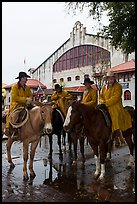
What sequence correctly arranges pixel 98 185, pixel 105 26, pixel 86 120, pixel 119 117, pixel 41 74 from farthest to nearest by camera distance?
pixel 41 74 → pixel 105 26 → pixel 119 117 → pixel 86 120 → pixel 98 185

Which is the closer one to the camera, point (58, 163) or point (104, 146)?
point (104, 146)

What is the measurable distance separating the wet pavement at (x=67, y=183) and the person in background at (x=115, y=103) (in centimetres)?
115

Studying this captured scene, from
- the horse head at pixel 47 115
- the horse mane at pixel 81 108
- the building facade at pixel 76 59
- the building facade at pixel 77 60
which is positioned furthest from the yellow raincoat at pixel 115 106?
the building facade at pixel 76 59

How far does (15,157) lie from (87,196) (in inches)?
163

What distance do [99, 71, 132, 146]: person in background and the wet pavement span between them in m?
1.15

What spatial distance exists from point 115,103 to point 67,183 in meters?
2.24

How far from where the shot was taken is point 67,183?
578 cm

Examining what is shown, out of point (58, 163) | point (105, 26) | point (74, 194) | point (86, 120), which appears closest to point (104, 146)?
point (86, 120)

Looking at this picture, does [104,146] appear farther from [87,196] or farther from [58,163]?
[58,163]

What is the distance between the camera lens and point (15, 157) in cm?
849

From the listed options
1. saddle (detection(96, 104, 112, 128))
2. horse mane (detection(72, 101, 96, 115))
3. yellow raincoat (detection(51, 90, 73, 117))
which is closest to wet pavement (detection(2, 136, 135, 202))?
saddle (detection(96, 104, 112, 128))

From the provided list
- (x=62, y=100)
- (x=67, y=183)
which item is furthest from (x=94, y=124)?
(x=62, y=100)

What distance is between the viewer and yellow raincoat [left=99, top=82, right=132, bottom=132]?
6338 millimetres

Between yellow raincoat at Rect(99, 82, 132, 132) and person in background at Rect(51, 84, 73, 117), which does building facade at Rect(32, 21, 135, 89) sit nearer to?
person in background at Rect(51, 84, 73, 117)
